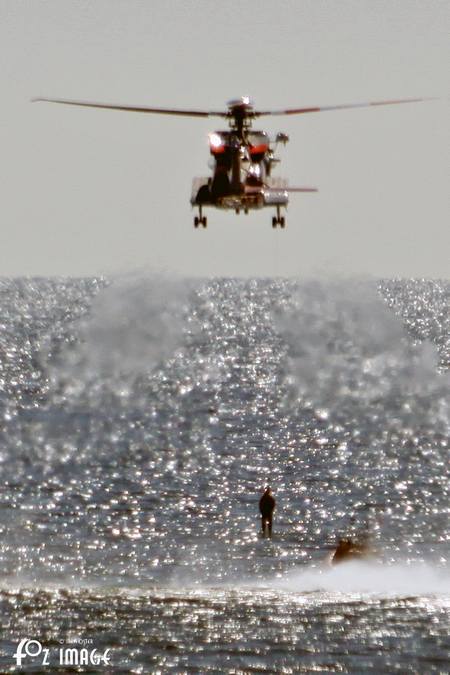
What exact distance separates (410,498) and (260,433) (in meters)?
31.6

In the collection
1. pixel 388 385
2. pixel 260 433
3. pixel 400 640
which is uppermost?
pixel 388 385

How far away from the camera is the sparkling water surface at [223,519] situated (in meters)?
44.7

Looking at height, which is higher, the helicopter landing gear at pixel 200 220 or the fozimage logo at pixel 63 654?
the helicopter landing gear at pixel 200 220

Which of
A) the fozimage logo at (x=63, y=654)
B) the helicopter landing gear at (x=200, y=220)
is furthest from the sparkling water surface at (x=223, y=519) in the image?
the helicopter landing gear at (x=200, y=220)

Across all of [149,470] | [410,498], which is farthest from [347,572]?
[149,470]

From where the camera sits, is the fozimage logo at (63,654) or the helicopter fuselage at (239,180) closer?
the fozimage logo at (63,654)

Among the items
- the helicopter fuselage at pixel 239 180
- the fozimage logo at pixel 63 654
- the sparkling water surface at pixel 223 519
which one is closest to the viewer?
the fozimage logo at pixel 63 654

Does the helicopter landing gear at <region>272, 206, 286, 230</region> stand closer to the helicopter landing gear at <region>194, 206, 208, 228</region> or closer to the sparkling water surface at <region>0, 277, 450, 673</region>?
the helicopter landing gear at <region>194, 206, 208, 228</region>

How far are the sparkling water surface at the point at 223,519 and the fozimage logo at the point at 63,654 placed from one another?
1.06 ft

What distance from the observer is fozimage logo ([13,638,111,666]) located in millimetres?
42594

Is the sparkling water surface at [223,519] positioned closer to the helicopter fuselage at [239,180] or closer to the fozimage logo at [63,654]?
the fozimage logo at [63,654]

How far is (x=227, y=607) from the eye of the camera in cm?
4797

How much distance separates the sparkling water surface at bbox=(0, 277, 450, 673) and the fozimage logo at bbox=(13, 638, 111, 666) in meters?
0.32

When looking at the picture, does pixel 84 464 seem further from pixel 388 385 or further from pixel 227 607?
pixel 388 385
